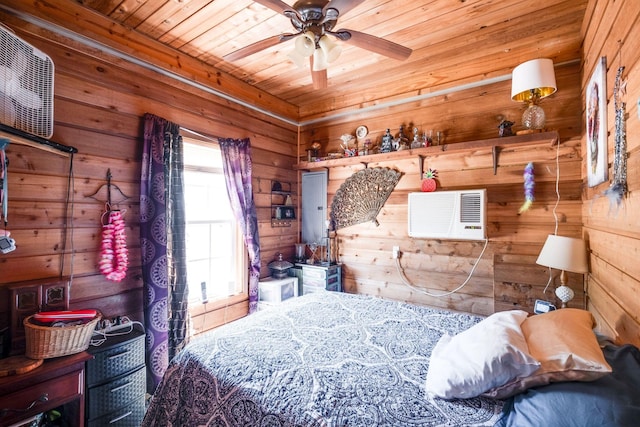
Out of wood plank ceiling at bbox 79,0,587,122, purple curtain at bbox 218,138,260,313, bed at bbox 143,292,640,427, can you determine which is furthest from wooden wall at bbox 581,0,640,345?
purple curtain at bbox 218,138,260,313

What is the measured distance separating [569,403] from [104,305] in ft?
8.60

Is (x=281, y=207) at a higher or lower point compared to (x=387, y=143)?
lower

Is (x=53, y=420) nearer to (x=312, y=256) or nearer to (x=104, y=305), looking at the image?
(x=104, y=305)

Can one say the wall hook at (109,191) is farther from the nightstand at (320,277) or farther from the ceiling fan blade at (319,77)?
the nightstand at (320,277)

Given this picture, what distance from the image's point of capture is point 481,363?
117 cm

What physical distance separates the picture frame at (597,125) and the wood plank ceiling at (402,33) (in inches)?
26.1

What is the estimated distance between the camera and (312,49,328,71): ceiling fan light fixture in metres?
1.88

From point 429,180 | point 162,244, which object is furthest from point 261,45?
point 429,180

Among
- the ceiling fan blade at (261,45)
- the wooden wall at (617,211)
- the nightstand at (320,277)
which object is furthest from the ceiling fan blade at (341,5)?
the nightstand at (320,277)

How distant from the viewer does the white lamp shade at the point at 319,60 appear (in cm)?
188

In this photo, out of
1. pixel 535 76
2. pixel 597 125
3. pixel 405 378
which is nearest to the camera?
pixel 405 378

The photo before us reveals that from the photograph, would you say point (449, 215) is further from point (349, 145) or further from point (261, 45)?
point (261, 45)

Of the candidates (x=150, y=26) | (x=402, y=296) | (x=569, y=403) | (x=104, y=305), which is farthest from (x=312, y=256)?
(x=569, y=403)

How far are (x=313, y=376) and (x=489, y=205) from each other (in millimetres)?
2278
